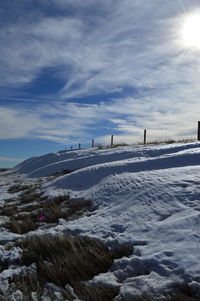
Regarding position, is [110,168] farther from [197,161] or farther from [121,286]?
[121,286]

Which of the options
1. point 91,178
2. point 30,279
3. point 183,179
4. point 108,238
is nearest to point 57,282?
point 30,279

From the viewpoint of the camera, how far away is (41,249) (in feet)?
10.7

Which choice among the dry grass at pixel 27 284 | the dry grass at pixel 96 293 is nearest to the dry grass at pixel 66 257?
the dry grass at pixel 27 284

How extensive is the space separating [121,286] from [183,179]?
2.94 metres

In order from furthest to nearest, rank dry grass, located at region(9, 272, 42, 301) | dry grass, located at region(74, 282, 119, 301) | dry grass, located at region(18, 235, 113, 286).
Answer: dry grass, located at region(18, 235, 113, 286), dry grass, located at region(9, 272, 42, 301), dry grass, located at region(74, 282, 119, 301)

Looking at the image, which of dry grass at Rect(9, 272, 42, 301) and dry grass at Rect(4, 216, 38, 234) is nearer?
dry grass at Rect(9, 272, 42, 301)

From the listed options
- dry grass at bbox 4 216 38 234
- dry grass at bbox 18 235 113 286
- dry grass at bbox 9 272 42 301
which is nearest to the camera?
dry grass at bbox 9 272 42 301

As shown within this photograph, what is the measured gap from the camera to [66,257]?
2.97 meters

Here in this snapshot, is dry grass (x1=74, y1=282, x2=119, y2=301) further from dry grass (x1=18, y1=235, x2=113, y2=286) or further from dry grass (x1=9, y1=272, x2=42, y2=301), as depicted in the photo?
dry grass (x1=9, y1=272, x2=42, y2=301)

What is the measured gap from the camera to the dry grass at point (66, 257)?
2623 mm

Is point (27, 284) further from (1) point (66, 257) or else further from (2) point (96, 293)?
(2) point (96, 293)

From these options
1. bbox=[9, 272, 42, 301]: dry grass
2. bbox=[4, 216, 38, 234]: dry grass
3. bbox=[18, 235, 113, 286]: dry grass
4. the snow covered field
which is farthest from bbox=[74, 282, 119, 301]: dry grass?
bbox=[4, 216, 38, 234]: dry grass

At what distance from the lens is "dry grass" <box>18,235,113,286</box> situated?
2.62 meters

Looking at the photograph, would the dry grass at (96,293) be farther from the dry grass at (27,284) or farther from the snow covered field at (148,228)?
the dry grass at (27,284)
